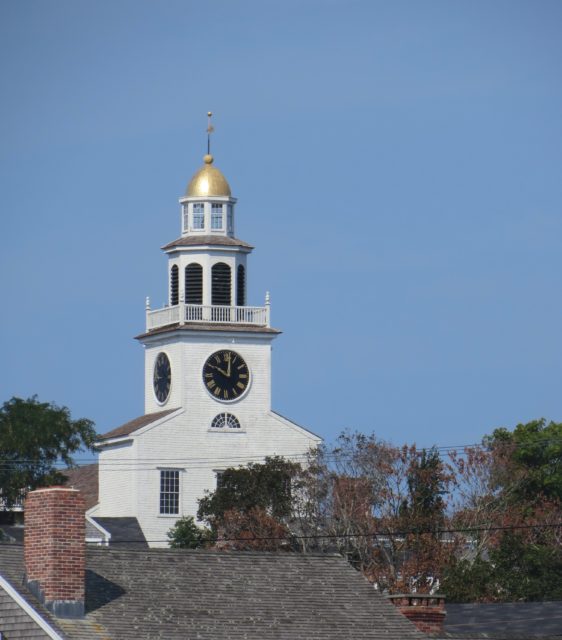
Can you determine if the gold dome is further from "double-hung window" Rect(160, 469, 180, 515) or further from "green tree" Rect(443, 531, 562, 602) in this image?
"green tree" Rect(443, 531, 562, 602)

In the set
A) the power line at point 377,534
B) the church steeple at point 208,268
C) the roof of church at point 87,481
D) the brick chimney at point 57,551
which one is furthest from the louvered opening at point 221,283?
the brick chimney at point 57,551

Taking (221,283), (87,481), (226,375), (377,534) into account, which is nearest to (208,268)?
(221,283)

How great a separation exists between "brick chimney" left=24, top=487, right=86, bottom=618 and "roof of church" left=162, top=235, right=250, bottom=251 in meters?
66.2

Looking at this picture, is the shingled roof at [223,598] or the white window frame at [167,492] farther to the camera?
the white window frame at [167,492]

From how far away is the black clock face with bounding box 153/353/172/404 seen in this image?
110 meters

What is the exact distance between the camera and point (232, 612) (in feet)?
153

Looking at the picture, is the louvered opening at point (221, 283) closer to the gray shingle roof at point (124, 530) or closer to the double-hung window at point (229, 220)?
the double-hung window at point (229, 220)

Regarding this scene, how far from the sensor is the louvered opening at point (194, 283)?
110750mm

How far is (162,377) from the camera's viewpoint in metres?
111

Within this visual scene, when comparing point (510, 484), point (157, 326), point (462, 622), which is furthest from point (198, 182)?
point (462, 622)

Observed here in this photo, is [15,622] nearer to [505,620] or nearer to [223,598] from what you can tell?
[223,598]

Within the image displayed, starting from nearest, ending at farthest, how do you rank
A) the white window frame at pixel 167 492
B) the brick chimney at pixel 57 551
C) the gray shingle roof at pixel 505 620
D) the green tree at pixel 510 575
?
the brick chimney at pixel 57 551 < the gray shingle roof at pixel 505 620 < the green tree at pixel 510 575 < the white window frame at pixel 167 492

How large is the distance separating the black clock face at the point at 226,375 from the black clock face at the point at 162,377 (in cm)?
182

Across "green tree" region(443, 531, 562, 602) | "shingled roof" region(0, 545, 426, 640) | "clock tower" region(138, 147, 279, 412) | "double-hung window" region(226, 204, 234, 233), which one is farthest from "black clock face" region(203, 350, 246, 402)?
"shingled roof" region(0, 545, 426, 640)
